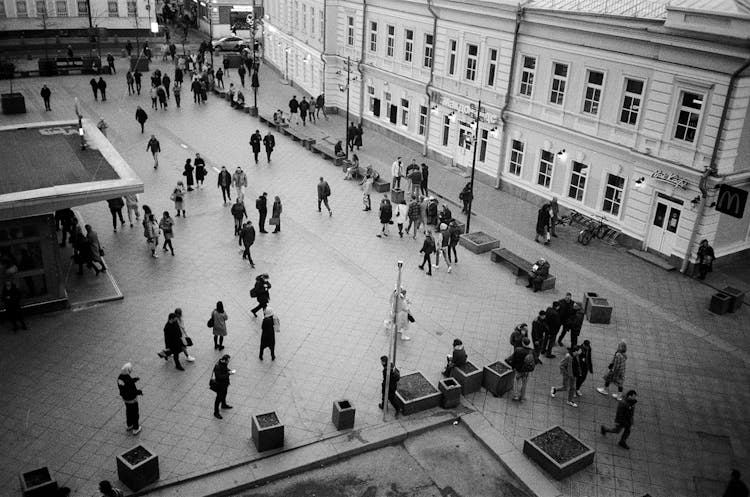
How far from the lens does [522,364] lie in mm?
15266

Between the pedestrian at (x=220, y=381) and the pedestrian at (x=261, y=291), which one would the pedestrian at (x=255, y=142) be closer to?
the pedestrian at (x=261, y=291)

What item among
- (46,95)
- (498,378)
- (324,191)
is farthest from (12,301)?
(46,95)

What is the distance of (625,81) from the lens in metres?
23.3

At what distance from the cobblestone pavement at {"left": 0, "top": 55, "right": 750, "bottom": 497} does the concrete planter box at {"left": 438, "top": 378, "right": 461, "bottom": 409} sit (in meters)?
0.65

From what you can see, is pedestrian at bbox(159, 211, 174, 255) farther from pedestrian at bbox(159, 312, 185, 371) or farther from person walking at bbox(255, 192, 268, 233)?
pedestrian at bbox(159, 312, 185, 371)

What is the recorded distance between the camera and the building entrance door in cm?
2259

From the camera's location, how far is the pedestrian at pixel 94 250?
19672 mm

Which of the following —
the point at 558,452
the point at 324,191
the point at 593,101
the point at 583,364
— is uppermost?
the point at 593,101

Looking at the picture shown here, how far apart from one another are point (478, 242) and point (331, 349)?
840cm

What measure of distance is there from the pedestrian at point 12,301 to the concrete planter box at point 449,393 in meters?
10.7

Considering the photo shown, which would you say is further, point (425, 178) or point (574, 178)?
point (425, 178)

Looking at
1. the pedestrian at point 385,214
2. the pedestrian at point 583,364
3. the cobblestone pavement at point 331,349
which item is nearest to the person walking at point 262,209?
the cobblestone pavement at point 331,349

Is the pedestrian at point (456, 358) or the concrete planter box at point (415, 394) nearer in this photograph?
the concrete planter box at point (415, 394)

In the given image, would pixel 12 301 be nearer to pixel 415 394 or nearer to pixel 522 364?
pixel 415 394
